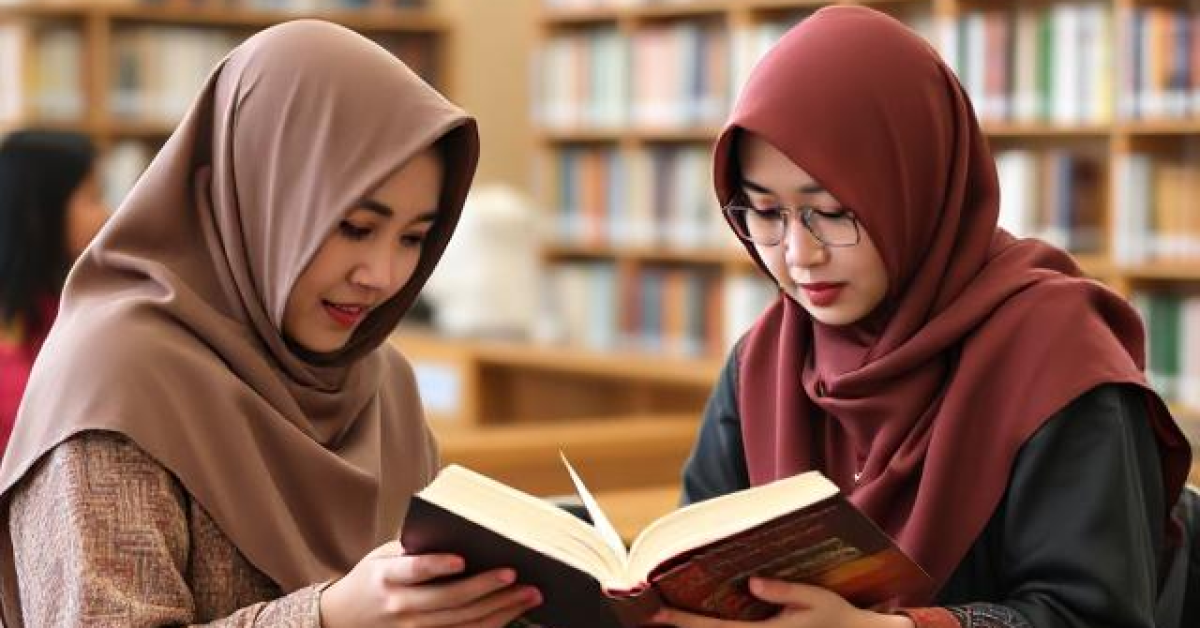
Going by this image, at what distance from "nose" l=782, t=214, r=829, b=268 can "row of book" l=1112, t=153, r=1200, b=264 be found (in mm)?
3000

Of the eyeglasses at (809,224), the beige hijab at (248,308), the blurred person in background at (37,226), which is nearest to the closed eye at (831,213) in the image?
the eyeglasses at (809,224)

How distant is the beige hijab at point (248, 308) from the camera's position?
1713 millimetres

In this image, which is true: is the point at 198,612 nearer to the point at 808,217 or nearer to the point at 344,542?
the point at 344,542

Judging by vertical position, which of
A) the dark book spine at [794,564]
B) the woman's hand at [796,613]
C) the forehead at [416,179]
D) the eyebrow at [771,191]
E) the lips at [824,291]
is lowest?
the woman's hand at [796,613]

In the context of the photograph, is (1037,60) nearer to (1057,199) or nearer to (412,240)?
(1057,199)

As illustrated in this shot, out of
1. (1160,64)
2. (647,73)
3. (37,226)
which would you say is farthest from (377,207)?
(647,73)

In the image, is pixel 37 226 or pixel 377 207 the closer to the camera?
pixel 377 207

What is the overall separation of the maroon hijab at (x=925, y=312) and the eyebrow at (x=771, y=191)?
0.09ft

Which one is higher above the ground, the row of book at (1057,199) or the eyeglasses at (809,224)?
the eyeglasses at (809,224)

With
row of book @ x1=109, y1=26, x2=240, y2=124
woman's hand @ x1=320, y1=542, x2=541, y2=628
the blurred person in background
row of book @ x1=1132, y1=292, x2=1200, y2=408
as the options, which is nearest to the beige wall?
row of book @ x1=109, y1=26, x2=240, y2=124

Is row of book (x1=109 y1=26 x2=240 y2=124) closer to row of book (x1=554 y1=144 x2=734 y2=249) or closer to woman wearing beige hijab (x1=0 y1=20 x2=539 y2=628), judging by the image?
row of book (x1=554 y1=144 x2=734 y2=249)

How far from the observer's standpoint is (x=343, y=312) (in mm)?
1857

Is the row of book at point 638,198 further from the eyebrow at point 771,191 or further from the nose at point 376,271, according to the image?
the nose at point 376,271

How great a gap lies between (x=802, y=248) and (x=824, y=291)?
0.19 feet
